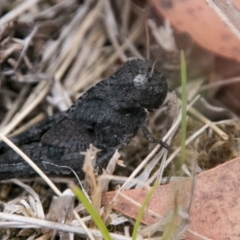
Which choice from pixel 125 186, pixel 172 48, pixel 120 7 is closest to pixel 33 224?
pixel 125 186

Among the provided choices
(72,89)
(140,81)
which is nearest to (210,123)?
(140,81)

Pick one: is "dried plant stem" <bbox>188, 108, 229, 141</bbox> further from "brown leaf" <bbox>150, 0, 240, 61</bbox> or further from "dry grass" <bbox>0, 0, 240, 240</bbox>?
"brown leaf" <bbox>150, 0, 240, 61</bbox>

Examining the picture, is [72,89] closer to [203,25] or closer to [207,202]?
[203,25]

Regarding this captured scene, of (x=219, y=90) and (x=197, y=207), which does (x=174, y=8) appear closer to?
(x=219, y=90)

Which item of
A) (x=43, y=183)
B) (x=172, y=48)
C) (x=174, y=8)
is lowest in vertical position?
(x=43, y=183)

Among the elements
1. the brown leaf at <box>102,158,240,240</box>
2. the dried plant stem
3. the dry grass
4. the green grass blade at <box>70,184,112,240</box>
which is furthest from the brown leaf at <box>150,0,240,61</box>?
the green grass blade at <box>70,184,112,240</box>

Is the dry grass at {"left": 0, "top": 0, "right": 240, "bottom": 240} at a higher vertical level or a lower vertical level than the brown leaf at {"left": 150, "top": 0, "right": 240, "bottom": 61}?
lower

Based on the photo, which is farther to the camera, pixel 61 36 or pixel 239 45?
pixel 61 36
